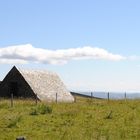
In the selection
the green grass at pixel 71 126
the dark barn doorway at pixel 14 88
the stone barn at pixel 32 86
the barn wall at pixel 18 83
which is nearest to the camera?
the green grass at pixel 71 126

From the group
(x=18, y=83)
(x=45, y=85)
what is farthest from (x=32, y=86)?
(x=45, y=85)

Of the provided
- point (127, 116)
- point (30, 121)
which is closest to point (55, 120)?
point (30, 121)

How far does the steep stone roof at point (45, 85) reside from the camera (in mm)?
51625

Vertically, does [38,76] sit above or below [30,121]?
above

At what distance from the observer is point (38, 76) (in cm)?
5497

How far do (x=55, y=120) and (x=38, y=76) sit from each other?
30158mm

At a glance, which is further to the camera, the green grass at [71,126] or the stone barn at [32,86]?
the stone barn at [32,86]

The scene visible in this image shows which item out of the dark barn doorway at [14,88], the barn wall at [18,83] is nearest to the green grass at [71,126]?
the barn wall at [18,83]

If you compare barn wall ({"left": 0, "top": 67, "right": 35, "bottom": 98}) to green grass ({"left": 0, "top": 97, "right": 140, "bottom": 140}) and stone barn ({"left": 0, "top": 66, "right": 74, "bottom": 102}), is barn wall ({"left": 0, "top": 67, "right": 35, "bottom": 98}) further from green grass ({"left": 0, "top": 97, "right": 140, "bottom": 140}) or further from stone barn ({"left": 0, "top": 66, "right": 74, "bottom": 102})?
green grass ({"left": 0, "top": 97, "right": 140, "bottom": 140})

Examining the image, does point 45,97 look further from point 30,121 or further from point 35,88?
point 30,121

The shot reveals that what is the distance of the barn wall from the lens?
51.7 m

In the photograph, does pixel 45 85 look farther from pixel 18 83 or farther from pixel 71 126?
pixel 71 126

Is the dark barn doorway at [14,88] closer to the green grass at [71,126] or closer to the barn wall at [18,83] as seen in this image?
the barn wall at [18,83]

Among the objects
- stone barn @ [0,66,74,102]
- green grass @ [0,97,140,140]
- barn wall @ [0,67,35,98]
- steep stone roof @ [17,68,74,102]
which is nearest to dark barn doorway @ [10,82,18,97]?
stone barn @ [0,66,74,102]
